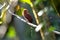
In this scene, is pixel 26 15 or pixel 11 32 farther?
pixel 11 32

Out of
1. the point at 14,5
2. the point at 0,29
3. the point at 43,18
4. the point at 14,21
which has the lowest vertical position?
the point at 0,29

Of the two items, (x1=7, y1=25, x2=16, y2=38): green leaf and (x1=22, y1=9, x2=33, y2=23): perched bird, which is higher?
(x1=22, y1=9, x2=33, y2=23): perched bird

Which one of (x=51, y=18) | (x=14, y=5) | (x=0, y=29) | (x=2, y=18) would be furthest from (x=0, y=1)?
(x=51, y=18)

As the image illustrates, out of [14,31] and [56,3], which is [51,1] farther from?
[14,31]

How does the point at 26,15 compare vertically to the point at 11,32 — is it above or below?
above

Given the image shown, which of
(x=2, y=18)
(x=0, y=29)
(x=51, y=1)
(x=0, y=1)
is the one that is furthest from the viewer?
(x=0, y=29)

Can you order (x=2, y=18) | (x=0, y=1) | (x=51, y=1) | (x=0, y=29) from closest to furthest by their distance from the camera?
1. (x=51, y=1)
2. (x=0, y=1)
3. (x=2, y=18)
4. (x=0, y=29)

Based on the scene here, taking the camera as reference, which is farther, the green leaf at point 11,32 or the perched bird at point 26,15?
the green leaf at point 11,32

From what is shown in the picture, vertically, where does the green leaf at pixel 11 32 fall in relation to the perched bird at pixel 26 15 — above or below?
A: below

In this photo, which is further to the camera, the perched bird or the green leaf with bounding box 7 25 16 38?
the green leaf with bounding box 7 25 16 38

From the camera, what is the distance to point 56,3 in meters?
0.65

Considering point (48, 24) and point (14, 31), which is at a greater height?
point (48, 24)

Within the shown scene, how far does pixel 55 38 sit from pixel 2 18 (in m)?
0.69

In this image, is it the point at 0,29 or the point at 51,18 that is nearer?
the point at 51,18
